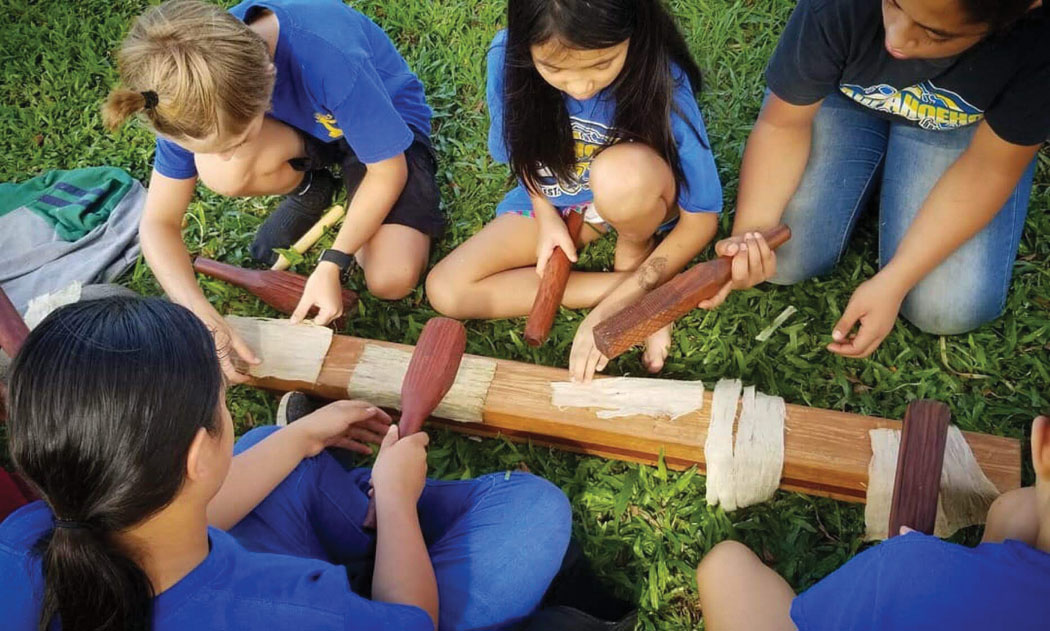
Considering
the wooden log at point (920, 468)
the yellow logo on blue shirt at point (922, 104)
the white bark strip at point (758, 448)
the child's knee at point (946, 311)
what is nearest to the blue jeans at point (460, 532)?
the white bark strip at point (758, 448)

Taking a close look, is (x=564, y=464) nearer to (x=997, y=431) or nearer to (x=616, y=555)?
(x=616, y=555)

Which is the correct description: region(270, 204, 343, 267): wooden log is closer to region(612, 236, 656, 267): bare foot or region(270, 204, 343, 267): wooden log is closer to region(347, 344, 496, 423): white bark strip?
region(347, 344, 496, 423): white bark strip

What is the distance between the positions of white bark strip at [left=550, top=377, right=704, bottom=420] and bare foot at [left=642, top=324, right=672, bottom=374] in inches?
7.1

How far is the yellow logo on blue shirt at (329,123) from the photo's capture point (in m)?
2.00

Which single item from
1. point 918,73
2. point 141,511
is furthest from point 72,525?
point 918,73

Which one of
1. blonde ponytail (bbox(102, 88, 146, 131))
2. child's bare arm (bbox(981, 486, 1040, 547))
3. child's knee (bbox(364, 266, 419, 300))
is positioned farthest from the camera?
child's knee (bbox(364, 266, 419, 300))

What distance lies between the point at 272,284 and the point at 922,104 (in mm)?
1606

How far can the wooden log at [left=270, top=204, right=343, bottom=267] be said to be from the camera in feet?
7.60

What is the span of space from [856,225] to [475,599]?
139 centimetres

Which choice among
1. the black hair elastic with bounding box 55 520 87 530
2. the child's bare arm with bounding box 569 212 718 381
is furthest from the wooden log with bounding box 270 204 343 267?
the black hair elastic with bounding box 55 520 87 530

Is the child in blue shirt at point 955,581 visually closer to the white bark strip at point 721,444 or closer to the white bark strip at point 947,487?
the white bark strip at point 947,487

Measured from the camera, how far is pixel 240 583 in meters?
1.09

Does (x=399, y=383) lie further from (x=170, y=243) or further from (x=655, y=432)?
(x=170, y=243)

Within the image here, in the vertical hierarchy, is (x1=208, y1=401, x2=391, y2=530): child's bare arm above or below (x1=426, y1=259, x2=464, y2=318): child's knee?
above
